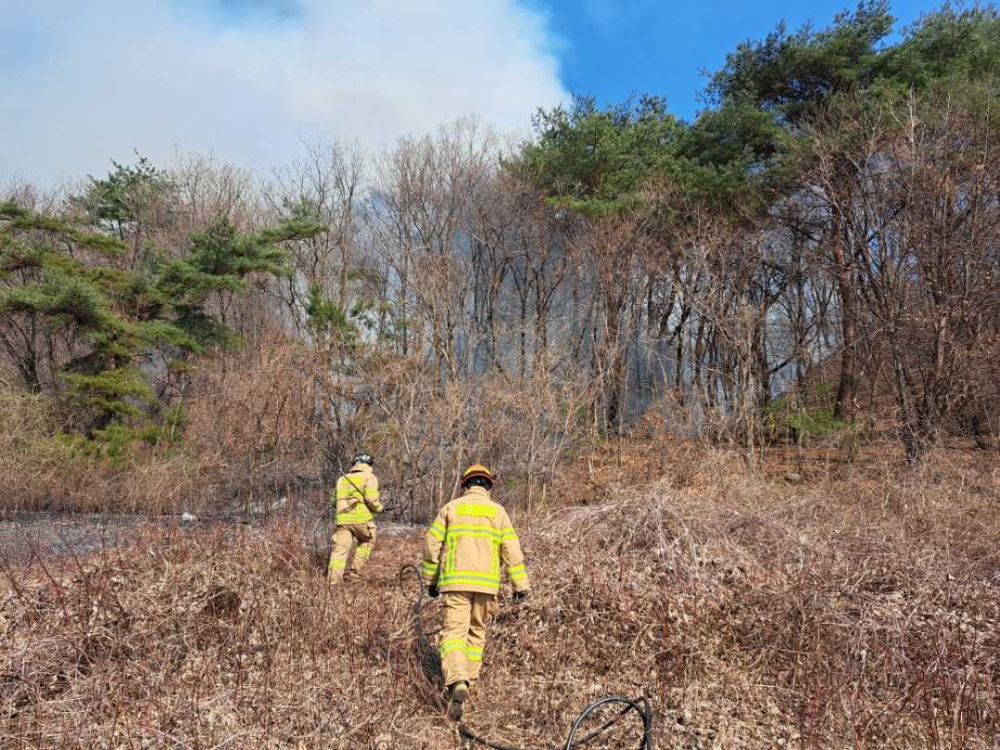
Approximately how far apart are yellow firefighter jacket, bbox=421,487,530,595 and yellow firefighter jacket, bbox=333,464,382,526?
265 centimetres

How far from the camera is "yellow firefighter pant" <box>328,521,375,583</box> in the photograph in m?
7.08

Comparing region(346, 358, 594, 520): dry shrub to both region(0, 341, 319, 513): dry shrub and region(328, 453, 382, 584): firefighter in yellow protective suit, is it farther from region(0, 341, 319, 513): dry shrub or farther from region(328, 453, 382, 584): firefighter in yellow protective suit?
region(328, 453, 382, 584): firefighter in yellow protective suit

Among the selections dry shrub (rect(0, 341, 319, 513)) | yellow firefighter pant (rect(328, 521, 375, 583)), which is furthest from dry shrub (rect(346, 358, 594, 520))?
yellow firefighter pant (rect(328, 521, 375, 583))

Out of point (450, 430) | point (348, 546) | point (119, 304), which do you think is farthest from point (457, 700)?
point (119, 304)

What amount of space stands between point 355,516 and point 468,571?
9.99 ft

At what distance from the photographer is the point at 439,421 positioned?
519 inches

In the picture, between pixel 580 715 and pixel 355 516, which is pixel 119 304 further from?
pixel 580 715

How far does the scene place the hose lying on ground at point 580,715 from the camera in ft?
11.5

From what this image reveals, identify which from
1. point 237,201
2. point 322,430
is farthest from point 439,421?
point 237,201

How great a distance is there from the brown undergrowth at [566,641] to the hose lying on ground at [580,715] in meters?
0.11

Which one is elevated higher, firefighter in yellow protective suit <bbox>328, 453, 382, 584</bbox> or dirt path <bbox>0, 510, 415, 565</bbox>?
firefighter in yellow protective suit <bbox>328, 453, 382, 584</bbox>

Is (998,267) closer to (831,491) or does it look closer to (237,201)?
(831,491)

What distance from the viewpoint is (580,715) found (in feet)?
12.7

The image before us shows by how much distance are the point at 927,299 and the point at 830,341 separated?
35.6ft
